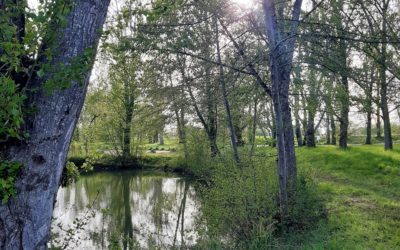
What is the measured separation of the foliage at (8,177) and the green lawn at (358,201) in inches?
191

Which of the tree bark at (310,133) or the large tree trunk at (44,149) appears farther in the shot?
the tree bark at (310,133)

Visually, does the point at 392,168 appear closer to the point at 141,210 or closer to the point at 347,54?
the point at 347,54

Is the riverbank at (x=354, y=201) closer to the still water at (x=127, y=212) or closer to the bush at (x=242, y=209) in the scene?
the bush at (x=242, y=209)

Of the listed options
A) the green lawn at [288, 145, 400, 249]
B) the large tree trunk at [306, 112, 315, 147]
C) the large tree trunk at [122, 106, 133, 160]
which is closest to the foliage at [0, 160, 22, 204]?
the green lawn at [288, 145, 400, 249]

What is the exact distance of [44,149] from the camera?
7.39 ft

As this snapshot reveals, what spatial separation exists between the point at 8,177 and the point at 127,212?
12030mm

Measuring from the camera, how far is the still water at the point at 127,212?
28.5 feet

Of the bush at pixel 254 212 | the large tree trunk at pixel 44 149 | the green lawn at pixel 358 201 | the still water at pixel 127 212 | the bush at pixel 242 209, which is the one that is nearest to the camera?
the large tree trunk at pixel 44 149

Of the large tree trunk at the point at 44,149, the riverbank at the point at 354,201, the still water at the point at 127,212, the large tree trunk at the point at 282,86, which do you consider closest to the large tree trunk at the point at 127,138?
the still water at the point at 127,212

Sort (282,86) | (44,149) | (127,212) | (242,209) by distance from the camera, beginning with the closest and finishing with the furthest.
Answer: (44,149)
(242,209)
(282,86)
(127,212)

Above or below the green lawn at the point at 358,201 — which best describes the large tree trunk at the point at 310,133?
above

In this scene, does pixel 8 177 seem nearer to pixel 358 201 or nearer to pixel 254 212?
pixel 254 212

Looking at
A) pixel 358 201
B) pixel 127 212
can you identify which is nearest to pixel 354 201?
pixel 358 201

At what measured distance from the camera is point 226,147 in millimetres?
12875
